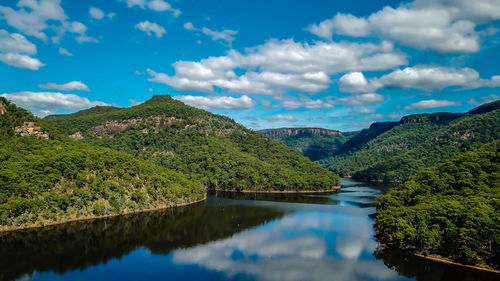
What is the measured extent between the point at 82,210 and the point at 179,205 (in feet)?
127

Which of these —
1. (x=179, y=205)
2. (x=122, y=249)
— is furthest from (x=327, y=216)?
(x=122, y=249)

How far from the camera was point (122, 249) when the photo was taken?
68500 mm

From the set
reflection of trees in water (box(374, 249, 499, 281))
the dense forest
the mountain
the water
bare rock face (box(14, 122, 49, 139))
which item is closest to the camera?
reflection of trees in water (box(374, 249, 499, 281))

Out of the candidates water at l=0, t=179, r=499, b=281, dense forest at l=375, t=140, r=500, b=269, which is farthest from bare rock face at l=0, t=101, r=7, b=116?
dense forest at l=375, t=140, r=500, b=269

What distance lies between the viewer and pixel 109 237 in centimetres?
7612

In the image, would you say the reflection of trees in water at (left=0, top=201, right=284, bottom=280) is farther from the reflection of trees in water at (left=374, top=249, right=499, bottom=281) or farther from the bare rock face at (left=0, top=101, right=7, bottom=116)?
the bare rock face at (left=0, top=101, right=7, bottom=116)

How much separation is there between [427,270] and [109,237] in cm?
7162

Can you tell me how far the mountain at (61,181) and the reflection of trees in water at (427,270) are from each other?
8044 centimetres

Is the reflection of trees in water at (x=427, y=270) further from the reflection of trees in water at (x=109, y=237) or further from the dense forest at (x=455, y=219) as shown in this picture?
the reflection of trees in water at (x=109, y=237)

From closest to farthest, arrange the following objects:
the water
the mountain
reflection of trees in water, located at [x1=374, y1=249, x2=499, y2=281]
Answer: reflection of trees in water, located at [x1=374, y1=249, x2=499, y2=281] → the water → the mountain

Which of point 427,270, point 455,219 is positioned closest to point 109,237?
point 427,270

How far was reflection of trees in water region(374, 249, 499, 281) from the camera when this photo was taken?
5328cm

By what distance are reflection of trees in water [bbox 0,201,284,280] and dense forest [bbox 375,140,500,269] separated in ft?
137

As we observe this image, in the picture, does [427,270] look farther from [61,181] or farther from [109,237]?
[61,181]
